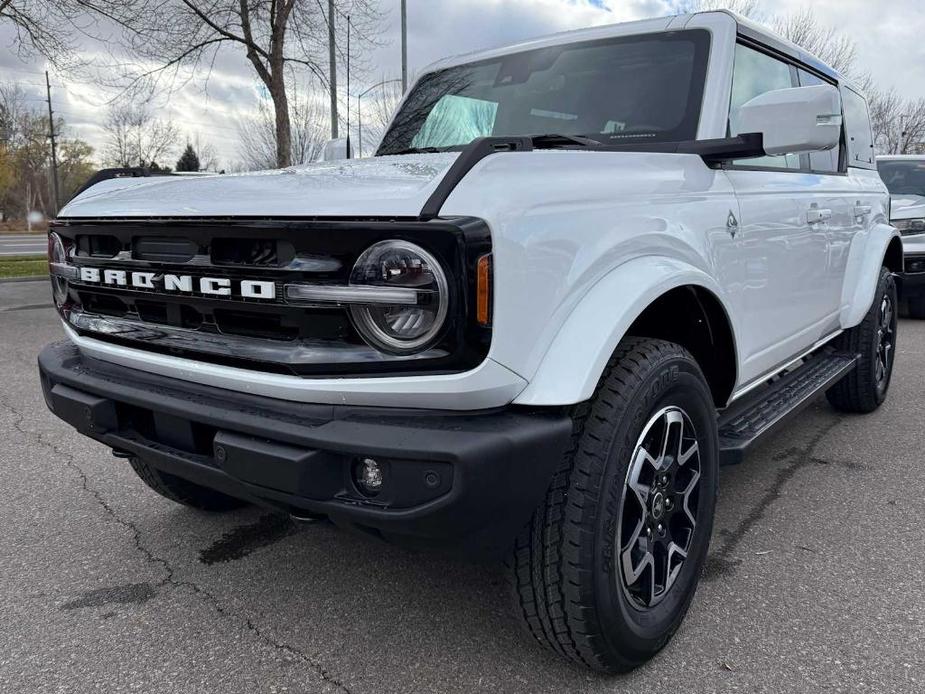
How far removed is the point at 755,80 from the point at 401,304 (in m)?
2.15

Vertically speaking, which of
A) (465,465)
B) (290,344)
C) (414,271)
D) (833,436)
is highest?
(414,271)

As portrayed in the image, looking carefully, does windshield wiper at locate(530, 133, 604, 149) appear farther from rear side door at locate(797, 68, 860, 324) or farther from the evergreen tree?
the evergreen tree

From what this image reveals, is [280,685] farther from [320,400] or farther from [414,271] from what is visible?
[414,271]

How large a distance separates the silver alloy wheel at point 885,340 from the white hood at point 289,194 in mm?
3593

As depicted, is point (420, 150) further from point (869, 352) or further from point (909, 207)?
point (909, 207)

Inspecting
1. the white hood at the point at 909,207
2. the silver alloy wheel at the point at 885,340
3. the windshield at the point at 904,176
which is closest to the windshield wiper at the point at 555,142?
the silver alloy wheel at the point at 885,340

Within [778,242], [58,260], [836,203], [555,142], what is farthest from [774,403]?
[58,260]

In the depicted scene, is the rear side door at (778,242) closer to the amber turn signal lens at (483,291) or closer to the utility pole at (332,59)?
the amber turn signal lens at (483,291)

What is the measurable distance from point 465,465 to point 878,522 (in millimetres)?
2303

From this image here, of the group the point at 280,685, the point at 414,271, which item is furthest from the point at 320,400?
the point at 280,685

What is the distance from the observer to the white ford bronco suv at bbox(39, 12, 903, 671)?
1.62 metres

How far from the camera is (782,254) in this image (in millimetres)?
2898

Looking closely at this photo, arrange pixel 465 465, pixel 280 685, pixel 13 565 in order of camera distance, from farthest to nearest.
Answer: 1. pixel 13 565
2. pixel 280 685
3. pixel 465 465

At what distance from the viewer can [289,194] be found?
6.02ft
